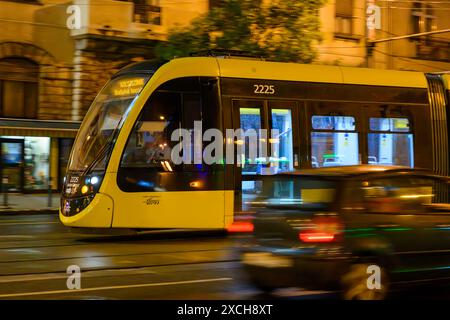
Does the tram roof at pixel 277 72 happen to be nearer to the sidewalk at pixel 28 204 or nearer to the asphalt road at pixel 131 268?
the asphalt road at pixel 131 268

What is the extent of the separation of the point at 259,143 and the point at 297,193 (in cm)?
505

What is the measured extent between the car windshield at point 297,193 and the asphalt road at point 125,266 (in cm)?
66

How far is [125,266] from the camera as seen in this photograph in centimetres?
945

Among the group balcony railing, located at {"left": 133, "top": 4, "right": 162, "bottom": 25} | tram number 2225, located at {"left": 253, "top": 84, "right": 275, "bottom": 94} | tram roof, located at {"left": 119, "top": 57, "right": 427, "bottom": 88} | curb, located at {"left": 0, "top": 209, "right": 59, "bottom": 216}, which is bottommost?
curb, located at {"left": 0, "top": 209, "right": 59, "bottom": 216}

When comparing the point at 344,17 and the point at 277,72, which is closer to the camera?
the point at 277,72

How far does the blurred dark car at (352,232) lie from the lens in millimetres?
6617

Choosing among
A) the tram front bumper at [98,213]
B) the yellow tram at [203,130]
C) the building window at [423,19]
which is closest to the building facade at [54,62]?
the yellow tram at [203,130]

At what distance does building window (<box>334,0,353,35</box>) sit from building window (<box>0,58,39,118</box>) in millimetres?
13954

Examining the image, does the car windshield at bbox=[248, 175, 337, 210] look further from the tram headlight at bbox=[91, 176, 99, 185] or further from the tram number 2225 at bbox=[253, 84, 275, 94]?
the tram number 2225 at bbox=[253, 84, 275, 94]

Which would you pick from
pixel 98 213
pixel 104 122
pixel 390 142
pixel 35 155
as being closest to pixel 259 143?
pixel 104 122

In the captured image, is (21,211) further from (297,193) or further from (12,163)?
(297,193)

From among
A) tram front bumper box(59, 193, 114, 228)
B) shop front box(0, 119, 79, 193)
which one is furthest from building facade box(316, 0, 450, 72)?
tram front bumper box(59, 193, 114, 228)

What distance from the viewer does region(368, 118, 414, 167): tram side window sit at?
13.3m
